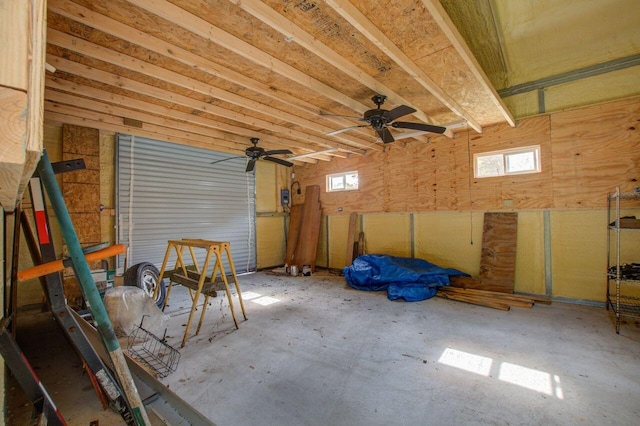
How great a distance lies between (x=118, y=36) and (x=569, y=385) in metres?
4.71

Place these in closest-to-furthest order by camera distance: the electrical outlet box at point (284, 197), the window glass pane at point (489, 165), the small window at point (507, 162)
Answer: the small window at point (507, 162) → the window glass pane at point (489, 165) → the electrical outlet box at point (284, 197)

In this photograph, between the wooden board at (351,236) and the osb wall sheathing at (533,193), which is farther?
the wooden board at (351,236)

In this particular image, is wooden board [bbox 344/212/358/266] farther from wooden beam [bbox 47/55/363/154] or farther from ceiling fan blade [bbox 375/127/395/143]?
ceiling fan blade [bbox 375/127/395/143]

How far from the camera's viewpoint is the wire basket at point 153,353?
8.01ft

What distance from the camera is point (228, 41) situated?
2.45 m

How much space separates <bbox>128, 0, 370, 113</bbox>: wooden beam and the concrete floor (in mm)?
2917

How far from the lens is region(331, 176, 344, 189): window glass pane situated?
692cm

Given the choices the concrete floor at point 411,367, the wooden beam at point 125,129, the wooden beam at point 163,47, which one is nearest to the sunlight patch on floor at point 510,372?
the concrete floor at point 411,367

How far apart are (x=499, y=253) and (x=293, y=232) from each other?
15.1 ft

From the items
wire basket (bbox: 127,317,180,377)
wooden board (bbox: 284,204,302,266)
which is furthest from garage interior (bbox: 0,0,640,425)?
wooden board (bbox: 284,204,302,266)

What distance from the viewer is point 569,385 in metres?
2.13

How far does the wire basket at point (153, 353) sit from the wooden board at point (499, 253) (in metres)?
4.54

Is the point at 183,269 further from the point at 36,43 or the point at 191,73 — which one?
the point at 36,43

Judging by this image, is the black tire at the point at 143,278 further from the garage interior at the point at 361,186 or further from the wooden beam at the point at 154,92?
the wooden beam at the point at 154,92
